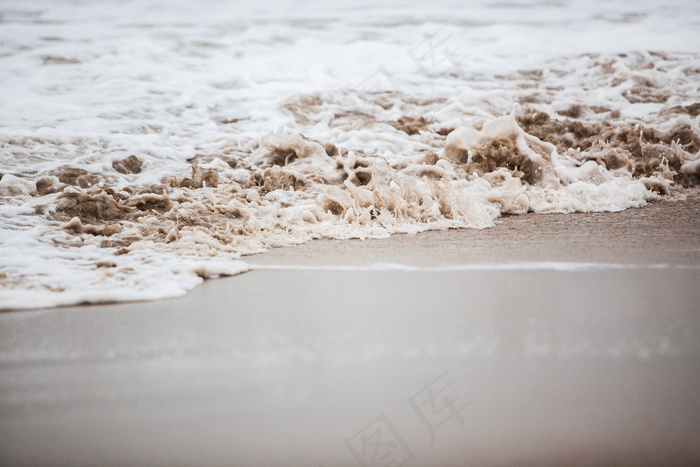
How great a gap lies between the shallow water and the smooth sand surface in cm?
35

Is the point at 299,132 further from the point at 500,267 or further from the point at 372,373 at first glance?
the point at 372,373

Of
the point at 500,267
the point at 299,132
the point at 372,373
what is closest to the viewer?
the point at 372,373

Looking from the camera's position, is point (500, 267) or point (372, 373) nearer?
point (372, 373)

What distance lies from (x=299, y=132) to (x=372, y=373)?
3.45m

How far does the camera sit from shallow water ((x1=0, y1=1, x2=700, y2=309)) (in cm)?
246

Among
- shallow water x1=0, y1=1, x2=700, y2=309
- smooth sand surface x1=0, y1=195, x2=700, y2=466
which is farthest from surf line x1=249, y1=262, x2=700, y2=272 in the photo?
shallow water x1=0, y1=1, x2=700, y2=309

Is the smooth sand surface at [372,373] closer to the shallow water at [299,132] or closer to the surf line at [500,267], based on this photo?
the surf line at [500,267]

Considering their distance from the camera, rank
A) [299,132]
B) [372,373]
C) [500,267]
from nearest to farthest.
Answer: [372,373]
[500,267]
[299,132]

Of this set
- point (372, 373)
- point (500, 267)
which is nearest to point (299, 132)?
point (500, 267)

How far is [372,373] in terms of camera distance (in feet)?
4.08

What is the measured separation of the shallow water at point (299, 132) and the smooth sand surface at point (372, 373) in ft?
1.16

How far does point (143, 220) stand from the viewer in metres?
2.62

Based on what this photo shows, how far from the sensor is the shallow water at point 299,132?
8.07 ft

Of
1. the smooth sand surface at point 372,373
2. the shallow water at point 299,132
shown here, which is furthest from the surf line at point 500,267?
the shallow water at point 299,132
